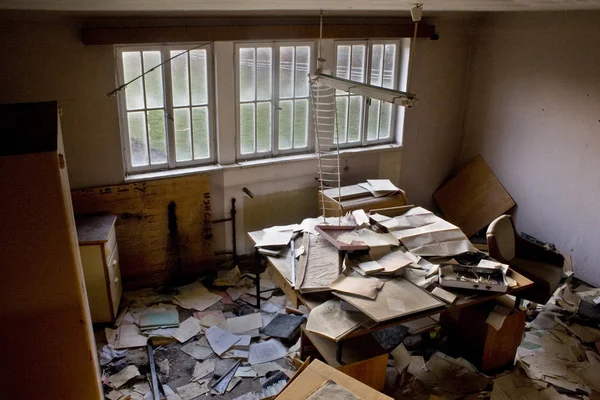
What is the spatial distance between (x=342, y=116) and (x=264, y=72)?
1.04 meters

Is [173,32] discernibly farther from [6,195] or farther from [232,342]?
[6,195]

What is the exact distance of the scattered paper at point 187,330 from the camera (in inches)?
163

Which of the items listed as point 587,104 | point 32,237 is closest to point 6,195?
point 32,237

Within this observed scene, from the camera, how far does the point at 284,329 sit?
13.8ft

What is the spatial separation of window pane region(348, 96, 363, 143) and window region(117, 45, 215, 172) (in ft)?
5.24

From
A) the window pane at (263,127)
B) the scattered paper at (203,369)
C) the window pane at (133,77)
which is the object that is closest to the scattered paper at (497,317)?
the scattered paper at (203,369)

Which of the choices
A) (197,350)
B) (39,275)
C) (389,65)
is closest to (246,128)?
(389,65)

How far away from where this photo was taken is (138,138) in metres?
4.64

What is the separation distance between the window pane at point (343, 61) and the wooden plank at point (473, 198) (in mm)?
1924

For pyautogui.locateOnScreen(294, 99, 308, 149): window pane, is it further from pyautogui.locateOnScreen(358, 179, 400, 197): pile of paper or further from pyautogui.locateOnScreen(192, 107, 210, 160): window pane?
pyautogui.locateOnScreen(192, 107, 210, 160): window pane

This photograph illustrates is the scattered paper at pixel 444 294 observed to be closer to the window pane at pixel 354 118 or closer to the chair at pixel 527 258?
the chair at pixel 527 258

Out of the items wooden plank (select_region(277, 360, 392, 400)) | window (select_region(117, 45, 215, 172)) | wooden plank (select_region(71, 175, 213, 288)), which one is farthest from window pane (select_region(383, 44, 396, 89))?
wooden plank (select_region(277, 360, 392, 400))

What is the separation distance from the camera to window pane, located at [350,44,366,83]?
5.39 metres

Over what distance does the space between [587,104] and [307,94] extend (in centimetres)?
269
